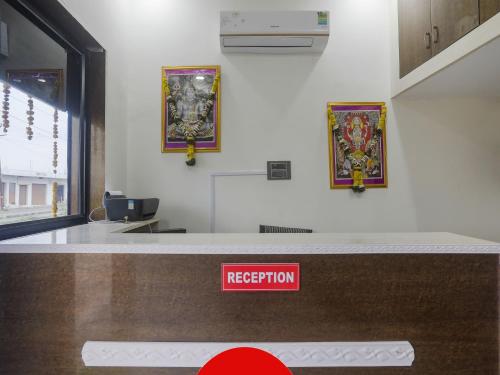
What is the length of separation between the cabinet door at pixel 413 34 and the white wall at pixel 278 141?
0.25m

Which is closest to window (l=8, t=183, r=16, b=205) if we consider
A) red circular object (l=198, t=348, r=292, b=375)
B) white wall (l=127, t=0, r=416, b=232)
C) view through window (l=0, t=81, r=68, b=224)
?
view through window (l=0, t=81, r=68, b=224)

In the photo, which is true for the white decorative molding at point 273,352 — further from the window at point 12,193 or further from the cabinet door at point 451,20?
the cabinet door at point 451,20

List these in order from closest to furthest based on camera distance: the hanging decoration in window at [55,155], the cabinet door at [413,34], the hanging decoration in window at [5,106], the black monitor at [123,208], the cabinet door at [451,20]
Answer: the hanging decoration in window at [5,106] → the cabinet door at [451,20] → the hanging decoration in window at [55,155] → the black monitor at [123,208] → the cabinet door at [413,34]

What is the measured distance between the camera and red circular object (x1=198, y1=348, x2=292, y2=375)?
408 mm

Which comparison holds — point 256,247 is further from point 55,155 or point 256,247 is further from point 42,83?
point 42,83

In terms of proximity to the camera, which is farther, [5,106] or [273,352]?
[5,106]

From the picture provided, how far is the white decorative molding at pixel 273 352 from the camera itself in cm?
107

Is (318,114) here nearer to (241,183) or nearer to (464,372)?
(241,183)

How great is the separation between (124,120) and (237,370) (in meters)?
2.77

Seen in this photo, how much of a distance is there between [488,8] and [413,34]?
2.49 feet

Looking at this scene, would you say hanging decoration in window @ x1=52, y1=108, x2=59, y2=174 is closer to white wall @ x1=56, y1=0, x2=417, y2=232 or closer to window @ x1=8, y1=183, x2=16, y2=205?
window @ x1=8, y1=183, x2=16, y2=205

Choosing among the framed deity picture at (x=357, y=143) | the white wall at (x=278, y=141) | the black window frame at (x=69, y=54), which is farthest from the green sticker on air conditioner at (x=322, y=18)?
the black window frame at (x=69, y=54)

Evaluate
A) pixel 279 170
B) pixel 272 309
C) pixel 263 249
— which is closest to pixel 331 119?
pixel 279 170

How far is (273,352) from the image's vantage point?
3.52 ft
